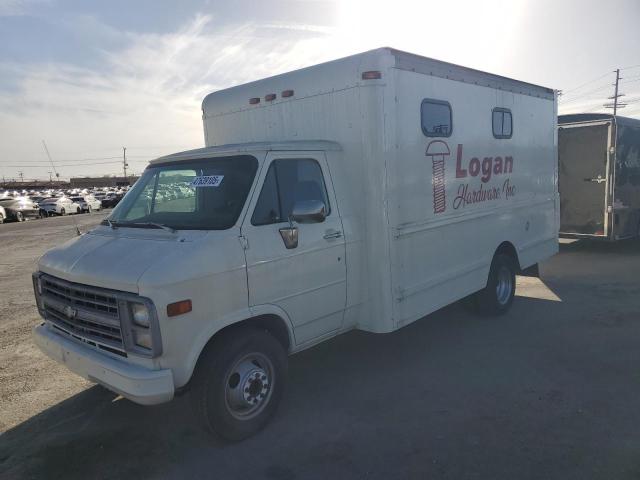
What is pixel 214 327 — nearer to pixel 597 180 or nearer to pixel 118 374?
pixel 118 374

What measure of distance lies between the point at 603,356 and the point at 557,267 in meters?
4.90

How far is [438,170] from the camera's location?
518 centimetres

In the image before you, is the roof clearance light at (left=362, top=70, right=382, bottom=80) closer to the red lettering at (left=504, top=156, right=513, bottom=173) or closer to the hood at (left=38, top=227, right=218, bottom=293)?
the hood at (left=38, top=227, right=218, bottom=293)

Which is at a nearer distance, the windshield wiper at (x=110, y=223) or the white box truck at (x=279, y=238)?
the white box truck at (x=279, y=238)

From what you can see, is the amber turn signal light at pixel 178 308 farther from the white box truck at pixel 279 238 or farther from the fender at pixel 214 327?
the fender at pixel 214 327

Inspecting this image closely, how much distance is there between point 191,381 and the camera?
361 centimetres

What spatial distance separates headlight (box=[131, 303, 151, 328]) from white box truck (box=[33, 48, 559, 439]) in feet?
0.03

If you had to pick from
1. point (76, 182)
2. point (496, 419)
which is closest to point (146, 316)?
point (496, 419)

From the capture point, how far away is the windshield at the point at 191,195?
12.4 ft

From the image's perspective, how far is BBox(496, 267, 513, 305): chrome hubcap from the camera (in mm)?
6625

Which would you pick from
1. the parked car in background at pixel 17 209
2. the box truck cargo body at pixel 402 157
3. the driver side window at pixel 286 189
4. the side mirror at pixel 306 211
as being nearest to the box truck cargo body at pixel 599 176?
the box truck cargo body at pixel 402 157

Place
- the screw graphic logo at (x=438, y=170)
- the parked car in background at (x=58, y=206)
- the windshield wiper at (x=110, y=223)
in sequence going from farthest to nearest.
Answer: the parked car in background at (x=58, y=206), the screw graphic logo at (x=438, y=170), the windshield wiper at (x=110, y=223)

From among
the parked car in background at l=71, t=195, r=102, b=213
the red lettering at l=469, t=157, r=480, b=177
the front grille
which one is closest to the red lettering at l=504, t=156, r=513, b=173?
the red lettering at l=469, t=157, r=480, b=177

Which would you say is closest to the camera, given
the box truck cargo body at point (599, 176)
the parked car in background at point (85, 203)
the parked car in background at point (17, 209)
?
the box truck cargo body at point (599, 176)
